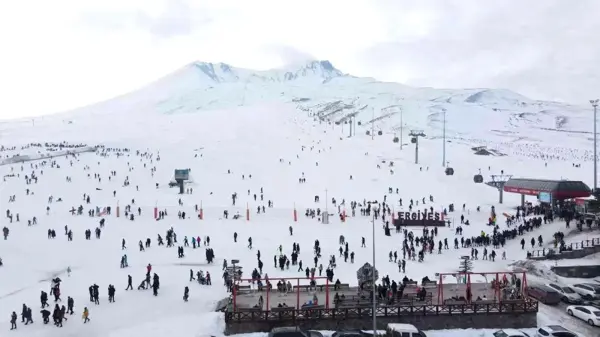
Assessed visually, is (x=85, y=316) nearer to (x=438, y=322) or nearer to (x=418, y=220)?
(x=438, y=322)

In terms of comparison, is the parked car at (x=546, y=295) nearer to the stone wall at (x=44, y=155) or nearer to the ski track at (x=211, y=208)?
the ski track at (x=211, y=208)

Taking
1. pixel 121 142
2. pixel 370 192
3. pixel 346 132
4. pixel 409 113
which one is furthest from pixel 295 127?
pixel 370 192

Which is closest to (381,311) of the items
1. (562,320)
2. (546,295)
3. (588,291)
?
(562,320)

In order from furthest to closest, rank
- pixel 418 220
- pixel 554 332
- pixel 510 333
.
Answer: pixel 418 220 → pixel 510 333 → pixel 554 332

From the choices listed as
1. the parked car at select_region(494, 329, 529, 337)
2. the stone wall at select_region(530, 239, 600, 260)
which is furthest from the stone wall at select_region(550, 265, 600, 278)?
the parked car at select_region(494, 329, 529, 337)

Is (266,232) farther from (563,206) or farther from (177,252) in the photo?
(563,206)

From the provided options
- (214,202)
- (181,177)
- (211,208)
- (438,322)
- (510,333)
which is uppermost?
(181,177)

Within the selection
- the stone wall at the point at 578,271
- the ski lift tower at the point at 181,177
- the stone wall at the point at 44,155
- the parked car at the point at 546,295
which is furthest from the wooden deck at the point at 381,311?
the stone wall at the point at 44,155
